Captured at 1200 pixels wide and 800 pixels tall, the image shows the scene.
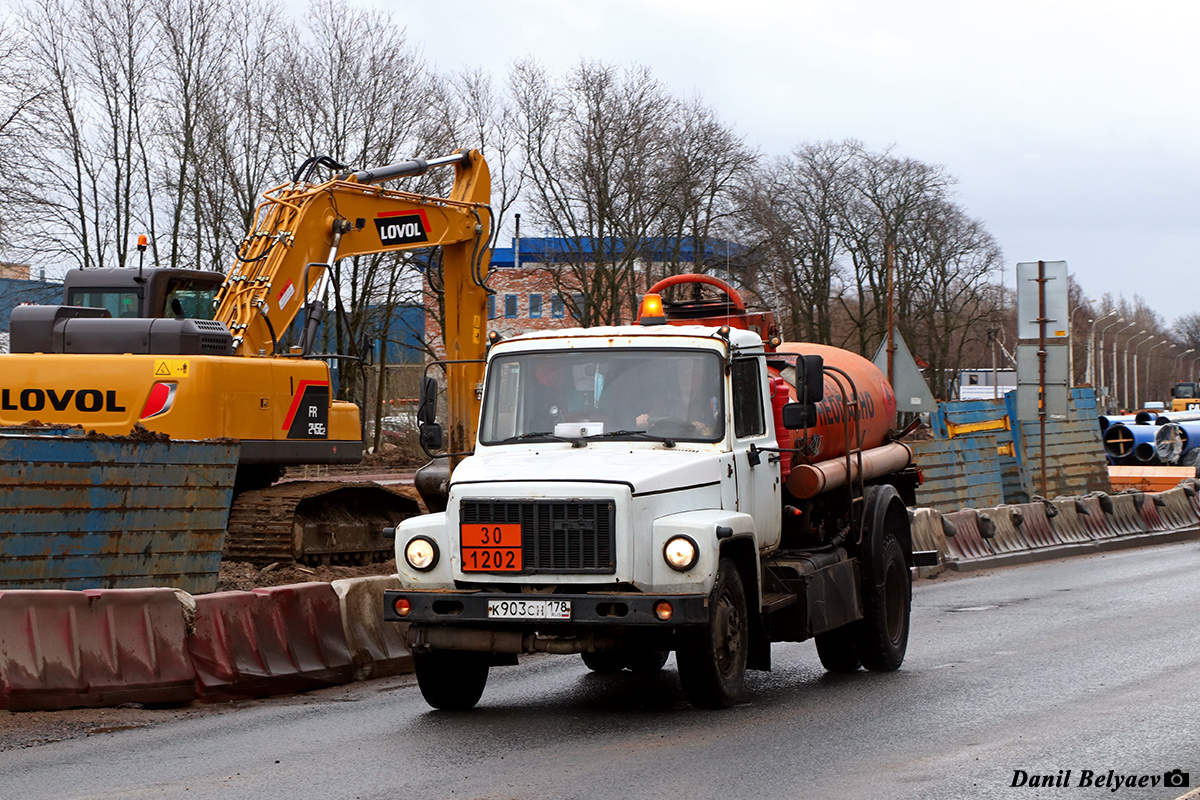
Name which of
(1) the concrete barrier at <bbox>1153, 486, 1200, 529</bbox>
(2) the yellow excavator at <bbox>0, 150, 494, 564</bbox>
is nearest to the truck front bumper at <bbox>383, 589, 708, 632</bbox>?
(2) the yellow excavator at <bbox>0, 150, 494, 564</bbox>

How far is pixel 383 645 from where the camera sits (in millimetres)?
11258

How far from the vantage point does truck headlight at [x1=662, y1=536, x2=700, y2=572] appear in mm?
8461

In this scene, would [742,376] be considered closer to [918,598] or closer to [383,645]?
[383,645]

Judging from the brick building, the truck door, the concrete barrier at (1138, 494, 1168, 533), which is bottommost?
the concrete barrier at (1138, 494, 1168, 533)

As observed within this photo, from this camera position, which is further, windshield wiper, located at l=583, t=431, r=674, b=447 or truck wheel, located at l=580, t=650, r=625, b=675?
truck wheel, located at l=580, t=650, r=625, b=675

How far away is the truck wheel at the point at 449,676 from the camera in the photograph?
9.26 m

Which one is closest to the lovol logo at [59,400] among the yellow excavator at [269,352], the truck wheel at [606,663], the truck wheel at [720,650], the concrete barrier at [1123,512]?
the yellow excavator at [269,352]

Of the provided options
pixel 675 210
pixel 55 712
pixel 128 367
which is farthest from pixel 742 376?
pixel 675 210

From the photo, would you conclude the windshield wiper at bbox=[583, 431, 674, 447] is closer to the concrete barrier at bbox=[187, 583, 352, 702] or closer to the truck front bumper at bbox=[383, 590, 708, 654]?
the truck front bumper at bbox=[383, 590, 708, 654]

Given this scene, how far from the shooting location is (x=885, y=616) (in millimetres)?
11430

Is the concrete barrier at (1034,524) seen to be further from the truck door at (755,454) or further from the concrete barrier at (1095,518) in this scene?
the truck door at (755,454)

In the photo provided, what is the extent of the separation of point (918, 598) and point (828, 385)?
220 inches

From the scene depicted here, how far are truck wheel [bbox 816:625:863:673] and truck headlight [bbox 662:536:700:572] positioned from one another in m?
3.22

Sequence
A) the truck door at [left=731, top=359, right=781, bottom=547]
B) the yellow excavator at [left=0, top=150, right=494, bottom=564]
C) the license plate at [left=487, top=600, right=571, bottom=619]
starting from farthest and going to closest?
the yellow excavator at [left=0, top=150, right=494, bottom=564] → the truck door at [left=731, top=359, right=781, bottom=547] → the license plate at [left=487, top=600, right=571, bottom=619]
